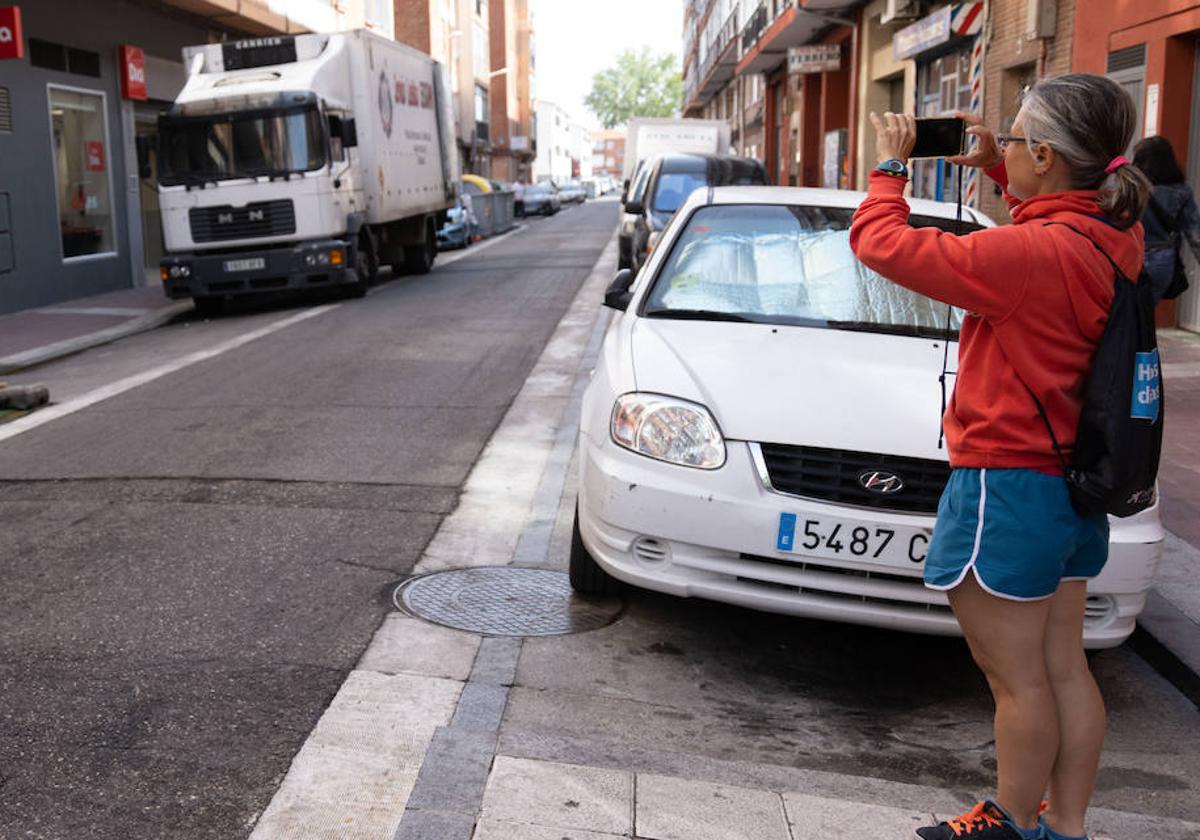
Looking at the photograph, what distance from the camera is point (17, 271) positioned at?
56.5 ft

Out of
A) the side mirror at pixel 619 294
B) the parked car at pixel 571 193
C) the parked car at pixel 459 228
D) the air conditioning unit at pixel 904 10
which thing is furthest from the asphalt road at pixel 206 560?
the parked car at pixel 571 193

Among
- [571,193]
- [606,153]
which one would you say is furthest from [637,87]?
[571,193]

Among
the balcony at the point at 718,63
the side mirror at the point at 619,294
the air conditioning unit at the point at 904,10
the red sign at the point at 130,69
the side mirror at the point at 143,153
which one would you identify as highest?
the balcony at the point at 718,63

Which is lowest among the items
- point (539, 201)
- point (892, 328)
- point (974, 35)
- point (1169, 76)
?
point (539, 201)

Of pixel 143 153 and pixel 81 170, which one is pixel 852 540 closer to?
pixel 143 153

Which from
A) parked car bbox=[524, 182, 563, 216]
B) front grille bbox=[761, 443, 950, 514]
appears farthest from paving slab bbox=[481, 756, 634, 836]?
parked car bbox=[524, 182, 563, 216]

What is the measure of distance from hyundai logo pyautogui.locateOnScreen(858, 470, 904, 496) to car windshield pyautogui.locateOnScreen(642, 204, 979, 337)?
120 cm

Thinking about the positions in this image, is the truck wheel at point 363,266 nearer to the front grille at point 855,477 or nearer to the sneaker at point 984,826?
the front grille at point 855,477

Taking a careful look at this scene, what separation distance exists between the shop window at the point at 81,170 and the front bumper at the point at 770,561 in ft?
54.1

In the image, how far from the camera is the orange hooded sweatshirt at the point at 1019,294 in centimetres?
259

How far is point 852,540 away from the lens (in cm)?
418

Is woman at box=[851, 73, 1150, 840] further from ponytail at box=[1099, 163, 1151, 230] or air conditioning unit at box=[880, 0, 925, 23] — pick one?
air conditioning unit at box=[880, 0, 925, 23]

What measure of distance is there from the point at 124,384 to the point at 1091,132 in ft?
30.9

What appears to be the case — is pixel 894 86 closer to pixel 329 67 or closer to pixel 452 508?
pixel 329 67
